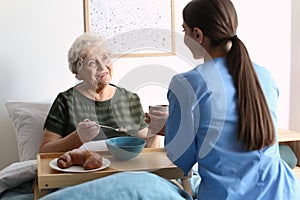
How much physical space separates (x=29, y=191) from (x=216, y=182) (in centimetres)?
73

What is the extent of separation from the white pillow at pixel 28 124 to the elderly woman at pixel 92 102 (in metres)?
0.20

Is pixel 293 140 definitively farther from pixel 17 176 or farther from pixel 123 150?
pixel 17 176

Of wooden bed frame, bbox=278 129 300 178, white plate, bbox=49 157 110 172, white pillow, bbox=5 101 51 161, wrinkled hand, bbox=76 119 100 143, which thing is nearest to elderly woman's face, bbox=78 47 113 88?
white pillow, bbox=5 101 51 161

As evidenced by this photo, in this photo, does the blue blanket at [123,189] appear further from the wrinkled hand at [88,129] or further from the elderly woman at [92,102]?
the elderly woman at [92,102]

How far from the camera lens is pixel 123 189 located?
3.58ft

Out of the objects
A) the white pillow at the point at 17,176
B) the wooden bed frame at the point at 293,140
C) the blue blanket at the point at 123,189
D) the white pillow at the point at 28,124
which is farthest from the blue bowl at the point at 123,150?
the wooden bed frame at the point at 293,140

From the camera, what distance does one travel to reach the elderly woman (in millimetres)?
1800

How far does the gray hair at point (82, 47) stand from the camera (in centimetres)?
184

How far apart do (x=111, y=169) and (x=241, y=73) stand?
46 centimetres

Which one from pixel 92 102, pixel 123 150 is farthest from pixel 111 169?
pixel 92 102

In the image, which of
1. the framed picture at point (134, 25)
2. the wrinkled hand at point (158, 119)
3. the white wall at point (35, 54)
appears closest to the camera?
the wrinkled hand at point (158, 119)

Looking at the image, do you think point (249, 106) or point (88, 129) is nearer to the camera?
point (249, 106)

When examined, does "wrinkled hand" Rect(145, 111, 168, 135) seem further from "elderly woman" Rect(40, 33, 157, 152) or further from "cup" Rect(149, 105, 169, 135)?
"elderly woman" Rect(40, 33, 157, 152)

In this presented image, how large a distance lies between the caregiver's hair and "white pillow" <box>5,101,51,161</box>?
106 cm
